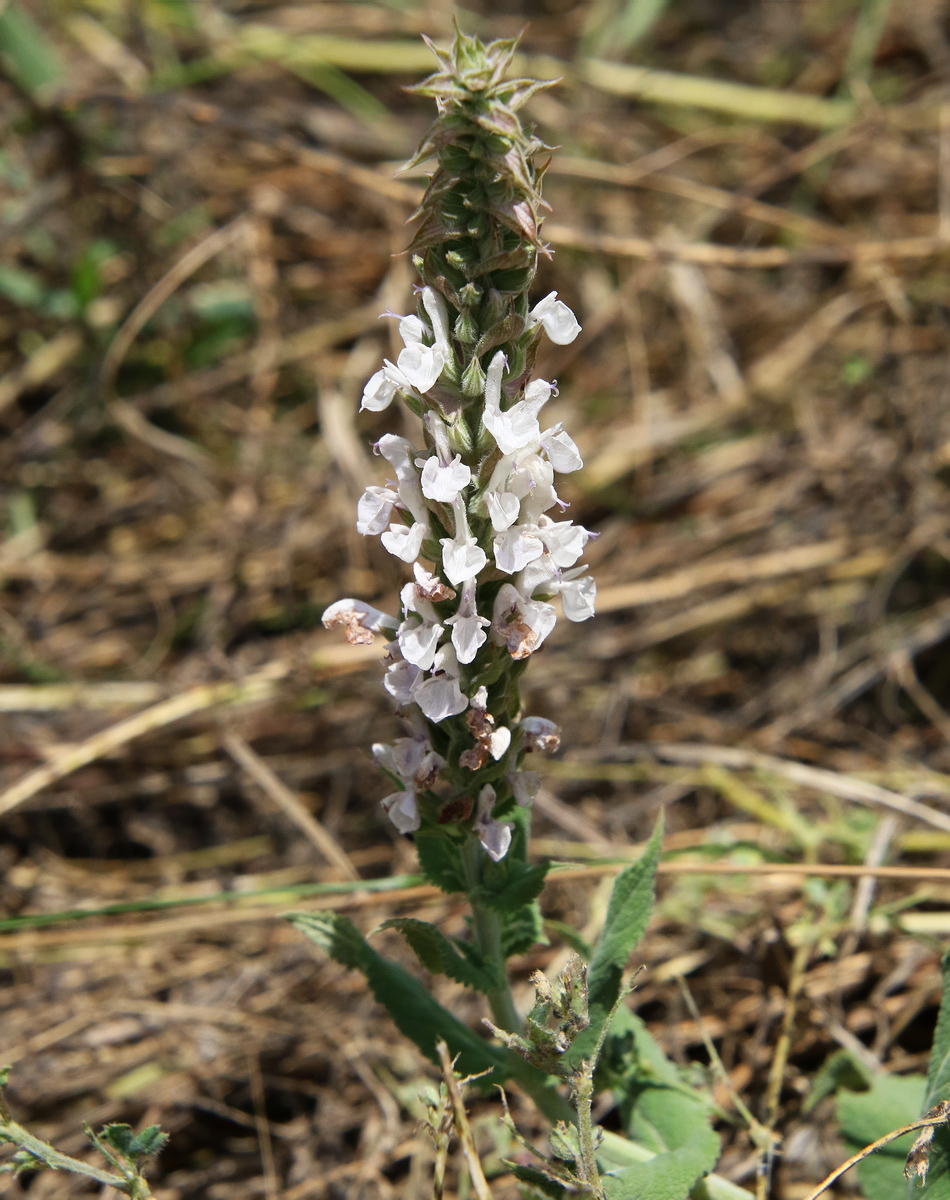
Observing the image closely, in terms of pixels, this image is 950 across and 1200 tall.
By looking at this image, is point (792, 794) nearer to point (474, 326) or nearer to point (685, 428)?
point (685, 428)

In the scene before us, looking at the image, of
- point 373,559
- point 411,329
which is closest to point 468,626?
point 411,329

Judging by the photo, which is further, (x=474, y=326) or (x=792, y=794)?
(x=792, y=794)

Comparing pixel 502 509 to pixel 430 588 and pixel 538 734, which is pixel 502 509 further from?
pixel 538 734

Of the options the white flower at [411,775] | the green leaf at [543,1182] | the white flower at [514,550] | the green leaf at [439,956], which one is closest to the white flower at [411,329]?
the white flower at [514,550]

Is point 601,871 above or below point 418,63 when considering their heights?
below

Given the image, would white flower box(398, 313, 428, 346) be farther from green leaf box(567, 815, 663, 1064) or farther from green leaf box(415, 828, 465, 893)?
green leaf box(567, 815, 663, 1064)

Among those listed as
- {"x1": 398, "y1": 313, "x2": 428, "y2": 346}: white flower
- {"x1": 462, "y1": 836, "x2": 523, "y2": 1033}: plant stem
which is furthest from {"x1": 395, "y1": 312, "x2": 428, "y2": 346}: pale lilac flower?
{"x1": 462, "y1": 836, "x2": 523, "y2": 1033}: plant stem

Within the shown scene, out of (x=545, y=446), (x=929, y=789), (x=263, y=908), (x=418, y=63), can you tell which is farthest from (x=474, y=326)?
(x=418, y=63)
